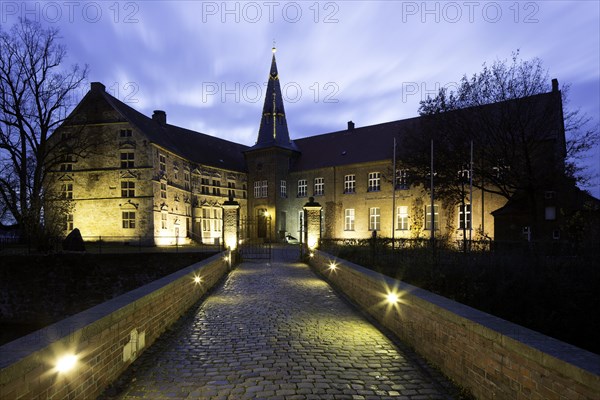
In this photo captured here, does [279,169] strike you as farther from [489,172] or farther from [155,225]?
[489,172]

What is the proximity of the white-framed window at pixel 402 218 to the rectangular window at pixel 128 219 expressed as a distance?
2019 centimetres

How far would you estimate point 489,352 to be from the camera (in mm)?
3604

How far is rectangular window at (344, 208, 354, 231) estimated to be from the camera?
113 feet

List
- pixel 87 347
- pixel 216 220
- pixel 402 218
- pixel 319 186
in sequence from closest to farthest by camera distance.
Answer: pixel 87 347 < pixel 402 218 < pixel 216 220 < pixel 319 186

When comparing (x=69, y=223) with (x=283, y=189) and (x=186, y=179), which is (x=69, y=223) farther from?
(x=283, y=189)

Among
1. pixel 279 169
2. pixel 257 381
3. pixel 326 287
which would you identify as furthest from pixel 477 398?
pixel 279 169

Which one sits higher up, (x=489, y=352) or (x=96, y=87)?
(x=96, y=87)

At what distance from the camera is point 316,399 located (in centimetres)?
391

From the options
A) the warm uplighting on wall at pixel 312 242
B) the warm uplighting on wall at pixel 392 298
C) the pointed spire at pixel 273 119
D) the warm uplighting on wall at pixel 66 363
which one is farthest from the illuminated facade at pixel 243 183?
the warm uplighting on wall at pixel 66 363

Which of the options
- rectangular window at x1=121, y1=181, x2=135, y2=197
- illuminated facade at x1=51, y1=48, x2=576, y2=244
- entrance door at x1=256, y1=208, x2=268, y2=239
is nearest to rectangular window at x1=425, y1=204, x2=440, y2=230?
illuminated facade at x1=51, y1=48, x2=576, y2=244

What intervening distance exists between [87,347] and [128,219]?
26215 mm

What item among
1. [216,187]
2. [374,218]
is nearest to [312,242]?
[374,218]

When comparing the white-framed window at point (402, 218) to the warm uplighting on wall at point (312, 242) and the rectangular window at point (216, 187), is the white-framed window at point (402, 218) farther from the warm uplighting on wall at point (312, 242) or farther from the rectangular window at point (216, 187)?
the rectangular window at point (216, 187)

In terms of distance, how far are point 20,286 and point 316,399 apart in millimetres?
21016
